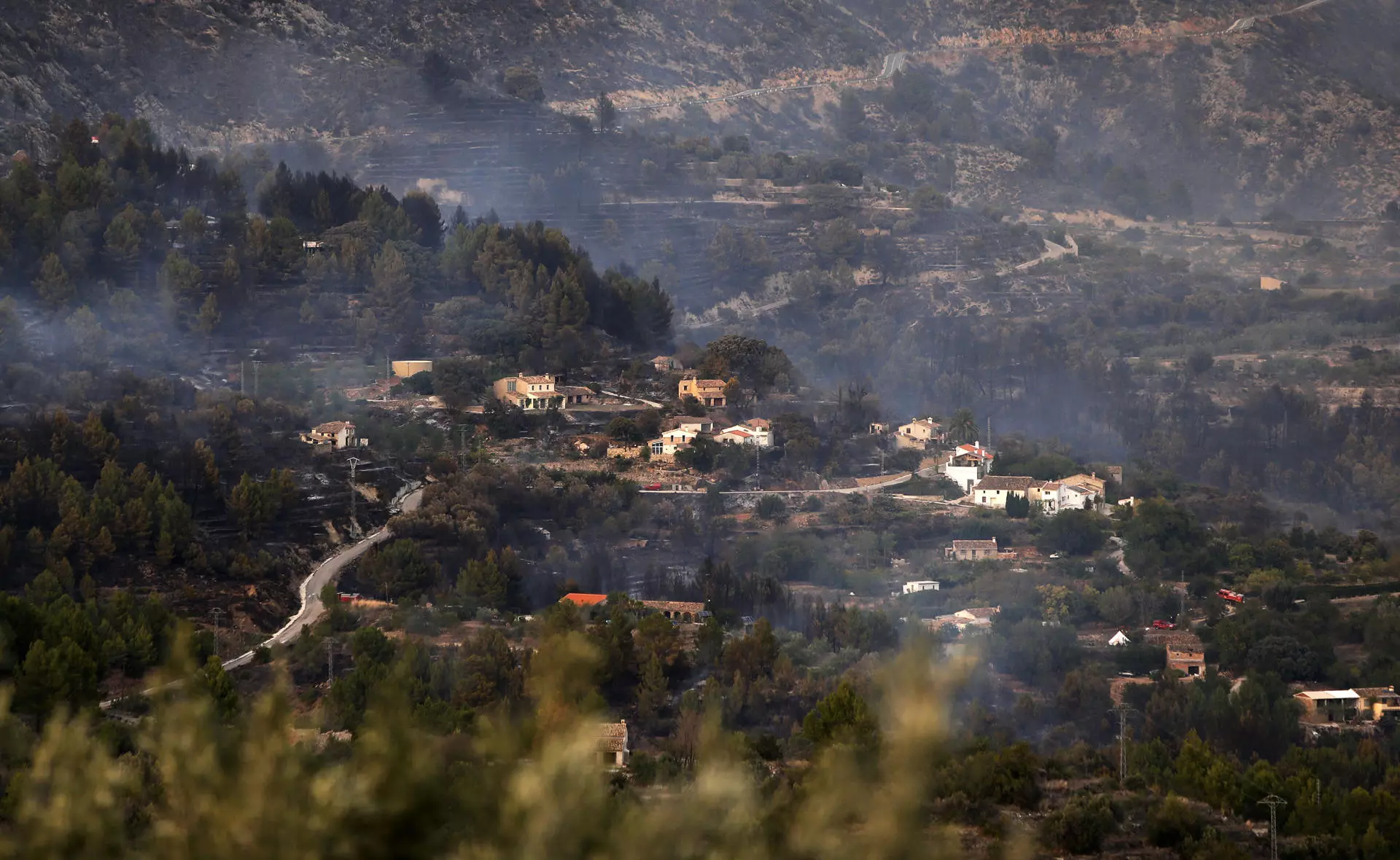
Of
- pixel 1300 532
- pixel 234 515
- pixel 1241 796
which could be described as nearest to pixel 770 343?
pixel 1300 532

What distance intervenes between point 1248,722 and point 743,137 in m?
51.5

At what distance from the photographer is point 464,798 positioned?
8.26 meters

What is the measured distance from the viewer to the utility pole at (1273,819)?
18906 millimetres

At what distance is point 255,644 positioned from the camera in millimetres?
25922

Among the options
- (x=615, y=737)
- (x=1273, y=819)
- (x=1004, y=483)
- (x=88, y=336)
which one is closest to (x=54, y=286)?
(x=88, y=336)

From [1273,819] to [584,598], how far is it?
12.5m

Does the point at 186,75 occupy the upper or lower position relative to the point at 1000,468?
upper

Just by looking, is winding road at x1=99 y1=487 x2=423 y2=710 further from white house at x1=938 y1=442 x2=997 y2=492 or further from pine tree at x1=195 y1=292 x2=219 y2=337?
white house at x1=938 y1=442 x2=997 y2=492

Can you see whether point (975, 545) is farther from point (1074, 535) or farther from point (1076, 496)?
point (1076, 496)

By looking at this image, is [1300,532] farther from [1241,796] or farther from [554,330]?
[1241,796]

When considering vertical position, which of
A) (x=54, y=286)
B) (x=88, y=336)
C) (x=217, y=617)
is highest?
(x=54, y=286)

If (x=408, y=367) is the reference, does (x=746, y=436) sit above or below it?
below

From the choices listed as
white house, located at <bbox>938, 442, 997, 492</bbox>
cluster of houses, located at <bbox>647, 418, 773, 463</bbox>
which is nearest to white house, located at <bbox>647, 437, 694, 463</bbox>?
cluster of houses, located at <bbox>647, 418, 773, 463</bbox>

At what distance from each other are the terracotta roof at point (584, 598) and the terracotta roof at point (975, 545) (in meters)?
7.48
